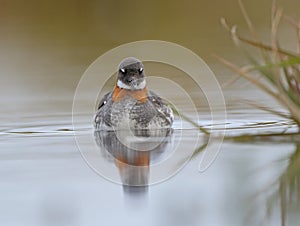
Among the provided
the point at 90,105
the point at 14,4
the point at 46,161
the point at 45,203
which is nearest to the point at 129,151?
the point at 46,161

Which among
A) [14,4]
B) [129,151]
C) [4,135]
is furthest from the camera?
[14,4]

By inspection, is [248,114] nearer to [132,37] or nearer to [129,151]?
[129,151]

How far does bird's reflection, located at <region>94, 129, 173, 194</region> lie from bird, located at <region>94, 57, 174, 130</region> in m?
0.11

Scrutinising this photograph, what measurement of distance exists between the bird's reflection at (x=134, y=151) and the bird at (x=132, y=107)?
0.36 feet

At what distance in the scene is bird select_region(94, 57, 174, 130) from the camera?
259 inches

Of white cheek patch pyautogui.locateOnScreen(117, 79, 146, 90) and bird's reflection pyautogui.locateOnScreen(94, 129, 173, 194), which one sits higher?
white cheek patch pyautogui.locateOnScreen(117, 79, 146, 90)

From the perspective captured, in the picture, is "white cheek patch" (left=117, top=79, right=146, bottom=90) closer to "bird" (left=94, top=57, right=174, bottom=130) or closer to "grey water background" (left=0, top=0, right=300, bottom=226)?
"bird" (left=94, top=57, right=174, bottom=130)

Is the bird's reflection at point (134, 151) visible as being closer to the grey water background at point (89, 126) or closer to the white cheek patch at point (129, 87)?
the grey water background at point (89, 126)

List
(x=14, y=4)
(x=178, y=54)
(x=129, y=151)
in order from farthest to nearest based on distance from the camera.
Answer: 1. (x=14, y=4)
2. (x=178, y=54)
3. (x=129, y=151)

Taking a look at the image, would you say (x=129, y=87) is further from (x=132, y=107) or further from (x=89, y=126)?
(x=89, y=126)

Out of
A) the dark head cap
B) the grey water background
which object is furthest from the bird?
the grey water background

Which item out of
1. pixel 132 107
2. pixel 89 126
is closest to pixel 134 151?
pixel 89 126

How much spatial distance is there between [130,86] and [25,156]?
79.4 inches

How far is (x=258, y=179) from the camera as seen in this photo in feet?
13.9
